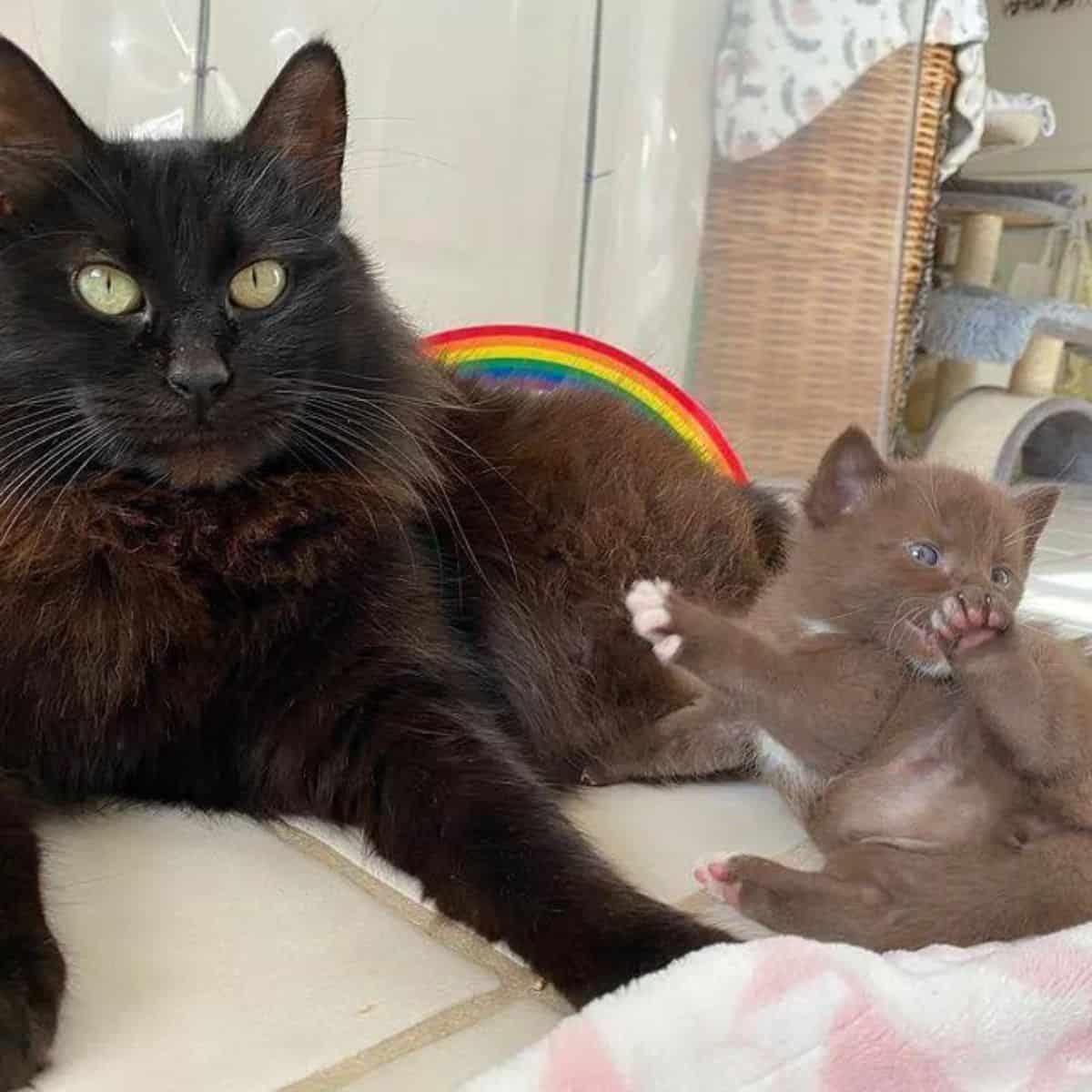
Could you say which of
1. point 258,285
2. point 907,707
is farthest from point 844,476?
point 258,285

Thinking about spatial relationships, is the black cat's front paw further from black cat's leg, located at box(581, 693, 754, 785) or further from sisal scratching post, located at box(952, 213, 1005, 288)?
sisal scratching post, located at box(952, 213, 1005, 288)

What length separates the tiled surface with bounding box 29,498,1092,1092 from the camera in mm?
732

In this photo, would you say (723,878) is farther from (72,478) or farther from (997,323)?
(997,323)

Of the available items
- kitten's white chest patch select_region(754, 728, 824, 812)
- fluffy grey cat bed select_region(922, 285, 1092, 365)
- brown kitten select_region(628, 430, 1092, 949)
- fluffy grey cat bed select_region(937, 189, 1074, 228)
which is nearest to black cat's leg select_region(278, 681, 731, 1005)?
brown kitten select_region(628, 430, 1092, 949)

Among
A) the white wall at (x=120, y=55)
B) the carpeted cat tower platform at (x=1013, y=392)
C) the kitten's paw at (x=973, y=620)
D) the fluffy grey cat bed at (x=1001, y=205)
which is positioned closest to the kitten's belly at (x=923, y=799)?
the kitten's paw at (x=973, y=620)

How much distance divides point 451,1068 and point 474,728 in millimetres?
358

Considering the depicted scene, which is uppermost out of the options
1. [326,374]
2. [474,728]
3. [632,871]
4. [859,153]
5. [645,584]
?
[859,153]

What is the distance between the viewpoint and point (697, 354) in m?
3.10

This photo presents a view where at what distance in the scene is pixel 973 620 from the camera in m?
0.85

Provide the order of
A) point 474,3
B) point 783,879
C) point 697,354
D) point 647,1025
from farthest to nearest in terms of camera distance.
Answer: point 697,354, point 474,3, point 783,879, point 647,1025

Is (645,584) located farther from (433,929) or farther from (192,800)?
(192,800)

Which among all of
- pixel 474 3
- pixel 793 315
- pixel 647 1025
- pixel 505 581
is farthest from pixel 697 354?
pixel 647 1025

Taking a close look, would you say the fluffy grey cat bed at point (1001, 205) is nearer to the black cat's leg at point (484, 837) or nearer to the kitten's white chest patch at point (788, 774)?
the kitten's white chest patch at point (788, 774)

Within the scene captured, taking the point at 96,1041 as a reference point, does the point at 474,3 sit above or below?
above
